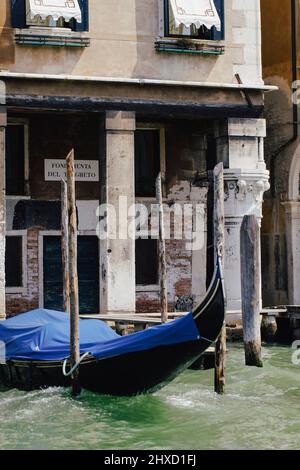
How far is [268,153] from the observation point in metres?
14.4

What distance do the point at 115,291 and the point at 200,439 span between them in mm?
4340

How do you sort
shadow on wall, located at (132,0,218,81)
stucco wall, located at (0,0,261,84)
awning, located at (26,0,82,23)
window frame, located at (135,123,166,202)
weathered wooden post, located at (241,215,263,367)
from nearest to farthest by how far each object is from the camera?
weathered wooden post, located at (241,215,263,367) < awning, located at (26,0,82,23) < stucco wall, located at (0,0,261,84) < shadow on wall, located at (132,0,218,81) < window frame, located at (135,123,166,202)

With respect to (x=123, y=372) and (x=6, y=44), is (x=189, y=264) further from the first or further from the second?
(x=123, y=372)

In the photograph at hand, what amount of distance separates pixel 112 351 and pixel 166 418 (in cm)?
83

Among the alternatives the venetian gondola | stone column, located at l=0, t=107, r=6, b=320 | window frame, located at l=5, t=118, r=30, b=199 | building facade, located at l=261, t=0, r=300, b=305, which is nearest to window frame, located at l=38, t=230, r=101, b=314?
window frame, located at l=5, t=118, r=30, b=199

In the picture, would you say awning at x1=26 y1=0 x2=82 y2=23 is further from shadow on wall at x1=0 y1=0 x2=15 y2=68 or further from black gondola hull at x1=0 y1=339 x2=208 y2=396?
black gondola hull at x1=0 y1=339 x2=208 y2=396

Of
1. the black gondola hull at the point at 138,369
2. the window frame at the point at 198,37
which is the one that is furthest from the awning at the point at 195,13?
the black gondola hull at the point at 138,369

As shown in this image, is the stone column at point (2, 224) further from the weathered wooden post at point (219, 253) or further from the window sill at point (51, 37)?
the weathered wooden post at point (219, 253)

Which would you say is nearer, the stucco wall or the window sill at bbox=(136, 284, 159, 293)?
the stucco wall

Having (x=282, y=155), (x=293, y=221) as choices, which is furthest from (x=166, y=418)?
(x=282, y=155)

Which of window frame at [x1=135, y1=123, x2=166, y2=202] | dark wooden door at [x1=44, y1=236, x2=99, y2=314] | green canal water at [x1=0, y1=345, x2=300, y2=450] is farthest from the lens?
window frame at [x1=135, y1=123, x2=166, y2=202]

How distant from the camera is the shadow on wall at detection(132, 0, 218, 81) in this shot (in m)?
11.9

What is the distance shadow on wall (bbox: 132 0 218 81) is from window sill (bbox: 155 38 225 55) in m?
0.07

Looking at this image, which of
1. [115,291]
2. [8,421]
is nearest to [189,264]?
[115,291]
